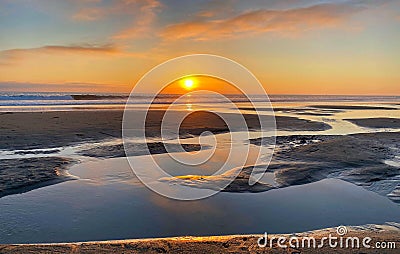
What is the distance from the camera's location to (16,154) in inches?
484

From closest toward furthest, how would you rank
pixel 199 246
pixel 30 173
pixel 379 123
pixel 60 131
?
pixel 199 246, pixel 30 173, pixel 60 131, pixel 379 123

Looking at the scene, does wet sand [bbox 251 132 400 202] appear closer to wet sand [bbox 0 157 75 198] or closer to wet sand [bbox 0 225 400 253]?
wet sand [bbox 0 225 400 253]

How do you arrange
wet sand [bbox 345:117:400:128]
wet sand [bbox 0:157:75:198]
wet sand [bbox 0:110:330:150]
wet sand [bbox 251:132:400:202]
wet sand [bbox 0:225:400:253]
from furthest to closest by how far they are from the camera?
wet sand [bbox 345:117:400:128] → wet sand [bbox 0:110:330:150] → wet sand [bbox 251:132:400:202] → wet sand [bbox 0:157:75:198] → wet sand [bbox 0:225:400:253]

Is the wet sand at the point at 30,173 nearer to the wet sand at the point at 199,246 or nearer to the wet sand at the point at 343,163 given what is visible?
the wet sand at the point at 199,246

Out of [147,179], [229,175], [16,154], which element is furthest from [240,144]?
[16,154]

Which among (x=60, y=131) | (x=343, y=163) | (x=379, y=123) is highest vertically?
(x=60, y=131)

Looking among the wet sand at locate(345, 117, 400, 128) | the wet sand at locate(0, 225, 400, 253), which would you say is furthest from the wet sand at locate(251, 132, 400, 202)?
the wet sand at locate(345, 117, 400, 128)

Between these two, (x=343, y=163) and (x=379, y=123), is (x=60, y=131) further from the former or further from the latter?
(x=379, y=123)

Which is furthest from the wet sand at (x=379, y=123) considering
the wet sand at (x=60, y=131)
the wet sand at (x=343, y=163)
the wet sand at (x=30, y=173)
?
the wet sand at (x=30, y=173)

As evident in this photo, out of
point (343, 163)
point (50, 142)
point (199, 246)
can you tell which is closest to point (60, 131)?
point (50, 142)

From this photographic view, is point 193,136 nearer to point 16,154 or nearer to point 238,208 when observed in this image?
point 16,154

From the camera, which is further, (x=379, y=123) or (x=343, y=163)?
(x=379, y=123)

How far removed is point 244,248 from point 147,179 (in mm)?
4769

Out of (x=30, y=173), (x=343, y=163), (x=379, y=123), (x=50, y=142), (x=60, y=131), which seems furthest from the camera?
(x=379, y=123)
